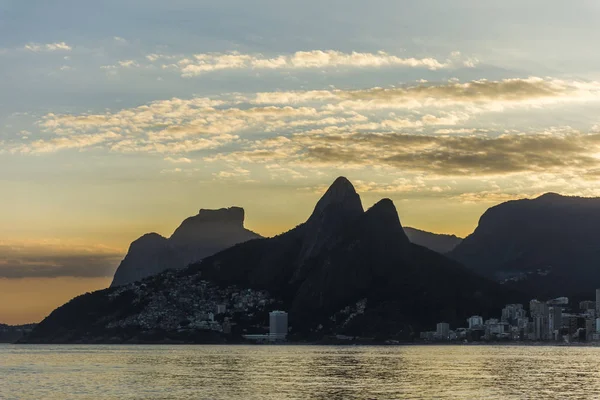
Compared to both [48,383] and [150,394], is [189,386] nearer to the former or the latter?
[150,394]

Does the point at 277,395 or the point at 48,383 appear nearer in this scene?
the point at 277,395

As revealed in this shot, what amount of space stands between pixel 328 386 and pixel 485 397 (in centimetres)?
3207

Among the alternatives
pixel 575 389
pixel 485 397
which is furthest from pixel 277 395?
pixel 575 389

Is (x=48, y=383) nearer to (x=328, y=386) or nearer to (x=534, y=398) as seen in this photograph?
(x=328, y=386)

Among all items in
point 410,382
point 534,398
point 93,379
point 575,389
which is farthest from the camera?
point 93,379

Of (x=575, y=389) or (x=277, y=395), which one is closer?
(x=277, y=395)

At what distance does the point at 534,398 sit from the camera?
140500 mm

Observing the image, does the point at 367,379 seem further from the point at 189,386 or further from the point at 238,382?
the point at 189,386

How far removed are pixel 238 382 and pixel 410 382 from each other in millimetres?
32783

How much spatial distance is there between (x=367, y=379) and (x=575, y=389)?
42.0 meters

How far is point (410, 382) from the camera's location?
573 ft

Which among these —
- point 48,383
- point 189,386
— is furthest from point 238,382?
point 48,383

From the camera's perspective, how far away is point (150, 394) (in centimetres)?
14725

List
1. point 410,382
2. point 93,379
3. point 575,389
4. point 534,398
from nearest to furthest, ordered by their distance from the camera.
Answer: point 534,398, point 575,389, point 410,382, point 93,379
